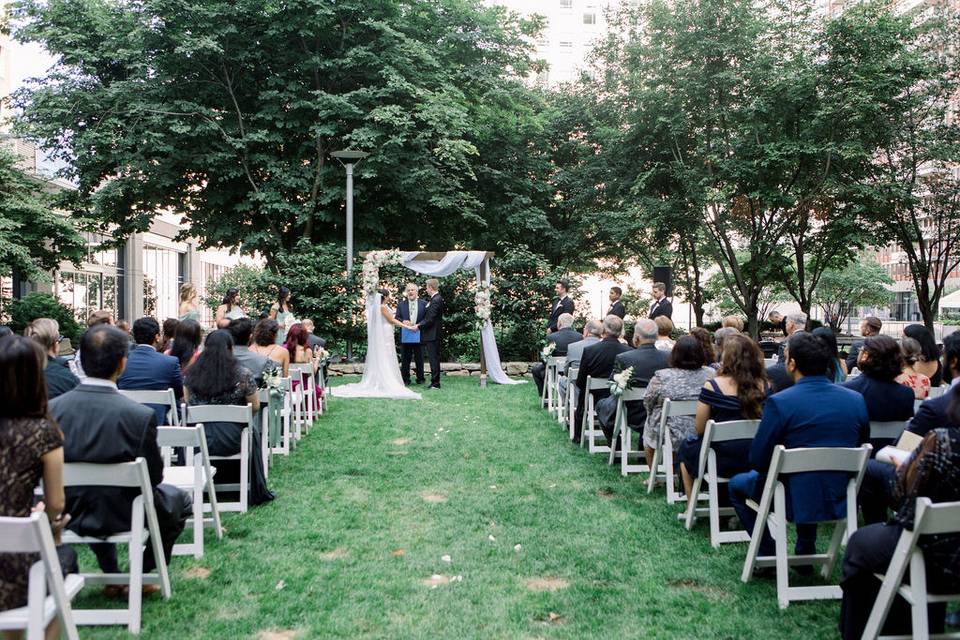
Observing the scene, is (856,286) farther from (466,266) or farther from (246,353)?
(246,353)

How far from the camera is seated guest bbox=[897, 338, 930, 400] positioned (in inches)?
234

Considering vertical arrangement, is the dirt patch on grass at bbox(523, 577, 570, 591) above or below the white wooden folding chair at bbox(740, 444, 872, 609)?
below

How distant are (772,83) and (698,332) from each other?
14.2 metres

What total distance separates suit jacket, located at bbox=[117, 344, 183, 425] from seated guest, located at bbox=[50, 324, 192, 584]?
8.23 feet

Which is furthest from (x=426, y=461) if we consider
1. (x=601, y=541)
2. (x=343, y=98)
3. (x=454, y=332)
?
(x=343, y=98)

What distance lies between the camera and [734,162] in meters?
19.2

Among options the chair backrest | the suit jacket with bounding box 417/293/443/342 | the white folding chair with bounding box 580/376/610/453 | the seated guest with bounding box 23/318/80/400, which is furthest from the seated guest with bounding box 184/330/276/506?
the suit jacket with bounding box 417/293/443/342

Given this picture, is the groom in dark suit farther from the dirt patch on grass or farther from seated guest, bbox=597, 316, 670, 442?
the dirt patch on grass

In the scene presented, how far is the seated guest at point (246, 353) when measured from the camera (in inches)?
274

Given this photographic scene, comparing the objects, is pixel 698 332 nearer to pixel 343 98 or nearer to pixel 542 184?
pixel 343 98

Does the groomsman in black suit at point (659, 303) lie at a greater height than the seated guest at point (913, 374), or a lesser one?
greater

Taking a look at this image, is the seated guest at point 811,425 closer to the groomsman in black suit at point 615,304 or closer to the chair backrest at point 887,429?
the chair backrest at point 887,429

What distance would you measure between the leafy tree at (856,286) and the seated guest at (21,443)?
4035 cm

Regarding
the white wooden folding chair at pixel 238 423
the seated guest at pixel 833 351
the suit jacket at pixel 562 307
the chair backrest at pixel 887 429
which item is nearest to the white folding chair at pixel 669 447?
the seated guest at pixel 833 351
